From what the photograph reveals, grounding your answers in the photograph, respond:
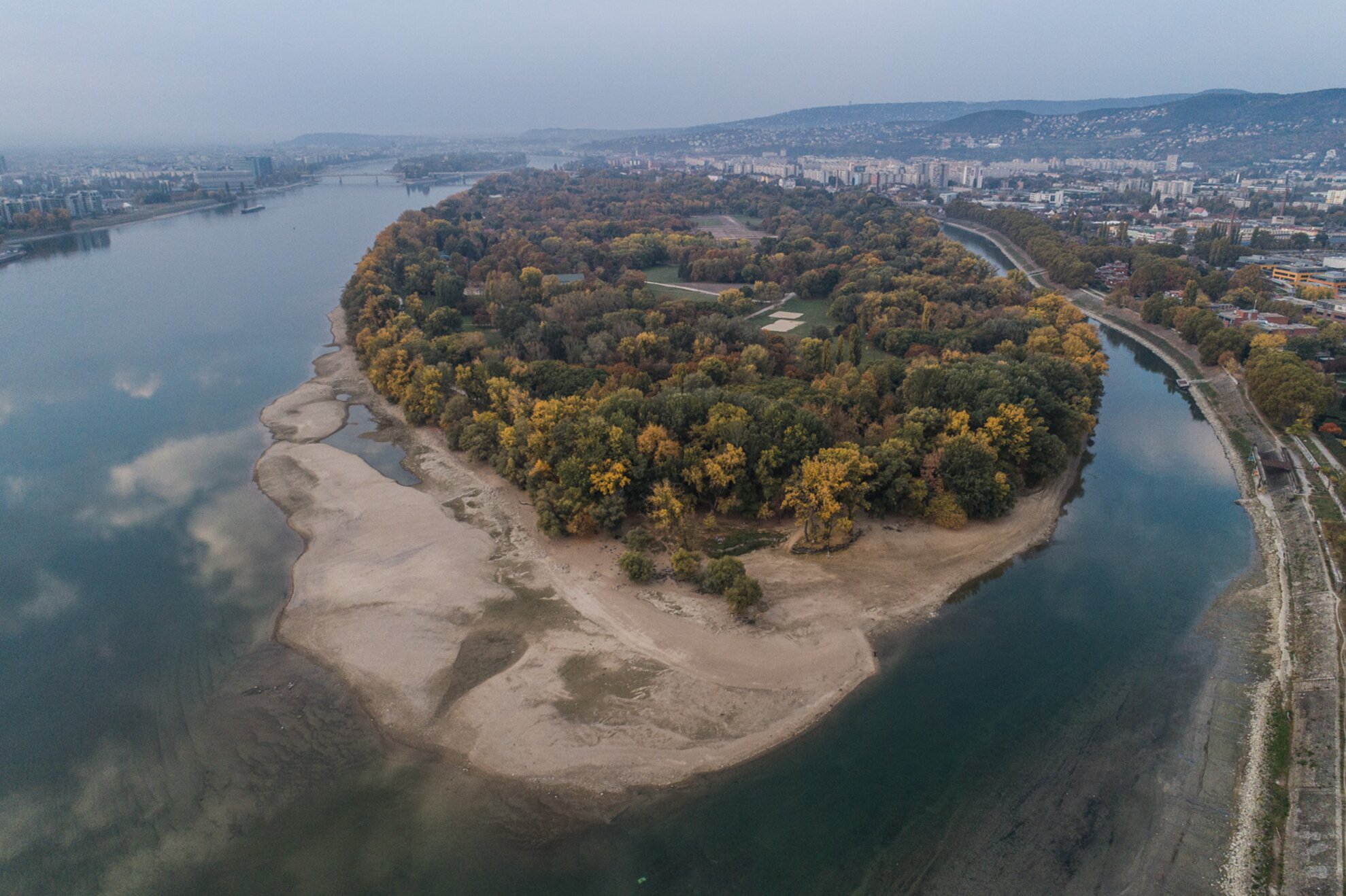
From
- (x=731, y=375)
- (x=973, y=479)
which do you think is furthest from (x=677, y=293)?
(x=973, y=479)

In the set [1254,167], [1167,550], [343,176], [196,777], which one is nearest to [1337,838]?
[1167,550]

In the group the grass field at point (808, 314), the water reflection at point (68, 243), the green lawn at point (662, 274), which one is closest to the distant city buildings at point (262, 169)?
the water reflection at point (68, 243)

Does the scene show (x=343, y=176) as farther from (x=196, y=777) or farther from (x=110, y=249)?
(x=196, y=777)

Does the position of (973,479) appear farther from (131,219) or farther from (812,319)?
(131,219)

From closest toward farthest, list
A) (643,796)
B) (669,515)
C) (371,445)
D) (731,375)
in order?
(643,796), (669,515), (371,445), (731,375)

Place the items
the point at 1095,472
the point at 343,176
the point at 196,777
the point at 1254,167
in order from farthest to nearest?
the point at 343,176 < the point at 1254,167 < the point at 1095,472 < the point at 196,777

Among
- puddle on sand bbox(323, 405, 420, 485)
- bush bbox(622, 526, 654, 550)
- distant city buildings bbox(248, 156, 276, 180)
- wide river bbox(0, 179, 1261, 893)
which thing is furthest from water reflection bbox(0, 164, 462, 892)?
distant city buildings bbox(248, 156, 276, 180)
